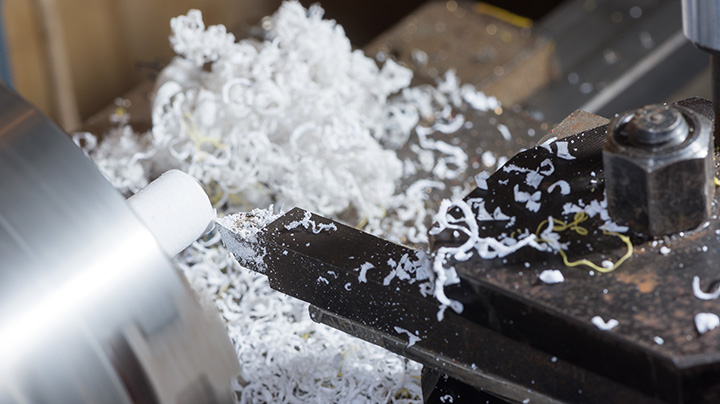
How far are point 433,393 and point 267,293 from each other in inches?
11.8

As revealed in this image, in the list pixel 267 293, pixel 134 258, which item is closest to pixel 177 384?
pixel 134 258

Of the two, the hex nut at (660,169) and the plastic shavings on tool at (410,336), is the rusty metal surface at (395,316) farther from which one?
the hex nut at (660,169)

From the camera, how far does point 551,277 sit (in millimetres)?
568

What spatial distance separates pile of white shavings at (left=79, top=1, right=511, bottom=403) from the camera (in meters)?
0.97

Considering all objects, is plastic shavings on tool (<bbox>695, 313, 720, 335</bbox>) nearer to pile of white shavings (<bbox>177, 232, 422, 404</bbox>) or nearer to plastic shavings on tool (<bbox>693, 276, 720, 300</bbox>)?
plastic shavings on tool (<bbox>693, 276, 720, 300</bbox>)

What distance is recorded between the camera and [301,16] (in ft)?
3.78

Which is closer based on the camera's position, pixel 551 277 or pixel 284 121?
pixel 551 277

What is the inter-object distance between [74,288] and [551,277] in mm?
291

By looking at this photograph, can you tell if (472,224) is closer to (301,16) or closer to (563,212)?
(563,212)

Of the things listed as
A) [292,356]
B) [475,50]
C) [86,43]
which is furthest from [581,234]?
[86,43]

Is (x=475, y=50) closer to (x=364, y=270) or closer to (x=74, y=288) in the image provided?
(x=364, y=270)

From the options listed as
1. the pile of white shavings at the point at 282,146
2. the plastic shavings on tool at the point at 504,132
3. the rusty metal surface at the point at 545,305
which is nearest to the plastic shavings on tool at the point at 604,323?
the rusty metal surface at the point at 545,305

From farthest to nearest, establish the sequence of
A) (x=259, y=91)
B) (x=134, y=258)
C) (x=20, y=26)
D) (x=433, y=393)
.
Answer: (x=20, y=26), (x=259, y=91), (x=433, y=393), (x=134, y=258)

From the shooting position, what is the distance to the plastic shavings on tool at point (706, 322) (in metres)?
0.53
